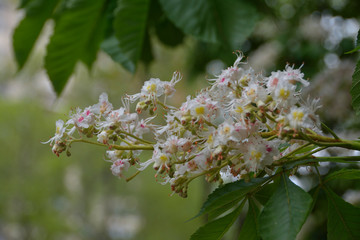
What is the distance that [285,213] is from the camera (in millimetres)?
473

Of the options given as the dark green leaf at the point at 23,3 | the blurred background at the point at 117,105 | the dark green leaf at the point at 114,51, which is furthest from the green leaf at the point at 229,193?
the dark green leaf at the point at 23,3

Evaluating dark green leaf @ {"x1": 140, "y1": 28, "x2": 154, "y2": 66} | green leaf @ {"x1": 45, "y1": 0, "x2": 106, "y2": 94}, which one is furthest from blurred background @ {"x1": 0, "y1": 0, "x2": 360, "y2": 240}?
green leaf @ {"x1": 45, "y1": 0, "x2": 106, "y2": 94}

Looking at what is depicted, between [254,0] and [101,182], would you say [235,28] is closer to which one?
[254,0]

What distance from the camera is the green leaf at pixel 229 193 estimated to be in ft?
1.68

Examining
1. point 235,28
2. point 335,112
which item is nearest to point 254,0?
point 235,28

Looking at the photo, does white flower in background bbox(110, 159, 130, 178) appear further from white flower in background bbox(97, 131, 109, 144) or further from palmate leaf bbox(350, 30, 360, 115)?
palmate leaf bbox(350, 30, 360, 115)

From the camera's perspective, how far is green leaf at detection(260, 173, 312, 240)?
452 mm

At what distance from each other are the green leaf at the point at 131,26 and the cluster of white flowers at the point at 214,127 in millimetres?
420

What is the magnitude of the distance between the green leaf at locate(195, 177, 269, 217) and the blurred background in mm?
497

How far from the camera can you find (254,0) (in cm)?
112

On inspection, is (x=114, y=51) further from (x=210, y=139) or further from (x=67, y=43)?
(x=210, y=139)

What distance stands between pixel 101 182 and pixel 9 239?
2.51 metres

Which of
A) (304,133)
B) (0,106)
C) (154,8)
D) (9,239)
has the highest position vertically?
(304,133)

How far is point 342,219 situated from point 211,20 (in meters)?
0.58
